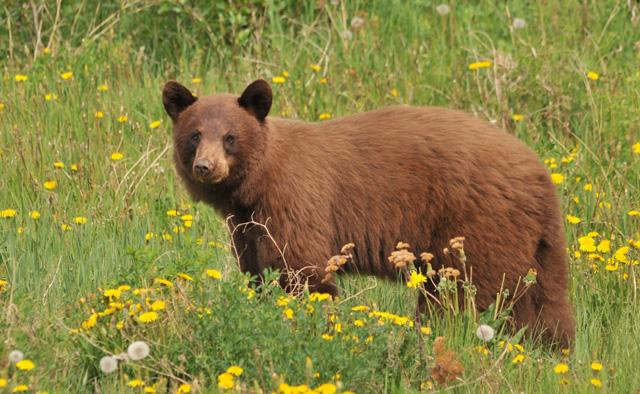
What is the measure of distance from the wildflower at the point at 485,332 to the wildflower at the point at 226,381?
3.68 ft

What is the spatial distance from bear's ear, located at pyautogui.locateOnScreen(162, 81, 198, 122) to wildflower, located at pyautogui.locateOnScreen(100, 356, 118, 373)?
178 centimetres

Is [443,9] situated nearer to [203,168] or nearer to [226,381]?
[203,168]

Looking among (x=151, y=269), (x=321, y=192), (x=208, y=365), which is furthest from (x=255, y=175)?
(x=208, y=365)

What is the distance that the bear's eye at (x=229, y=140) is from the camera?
579cm

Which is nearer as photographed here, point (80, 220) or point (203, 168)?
point (203, 168)

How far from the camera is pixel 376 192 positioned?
5914 mm

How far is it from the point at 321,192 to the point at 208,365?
4.98ft

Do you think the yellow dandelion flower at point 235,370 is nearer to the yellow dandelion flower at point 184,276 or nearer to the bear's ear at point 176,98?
the yellow dandelion flower at point 184,276

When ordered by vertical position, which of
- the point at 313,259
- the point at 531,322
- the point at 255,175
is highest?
the point at 255,175

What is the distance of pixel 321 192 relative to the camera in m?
5.85

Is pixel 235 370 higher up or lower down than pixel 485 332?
higher up

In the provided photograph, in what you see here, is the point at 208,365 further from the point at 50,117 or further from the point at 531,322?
the point at 50,117

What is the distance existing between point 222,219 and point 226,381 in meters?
→ 2.25

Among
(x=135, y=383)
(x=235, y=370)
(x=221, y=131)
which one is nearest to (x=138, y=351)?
(x=135, y=383)
